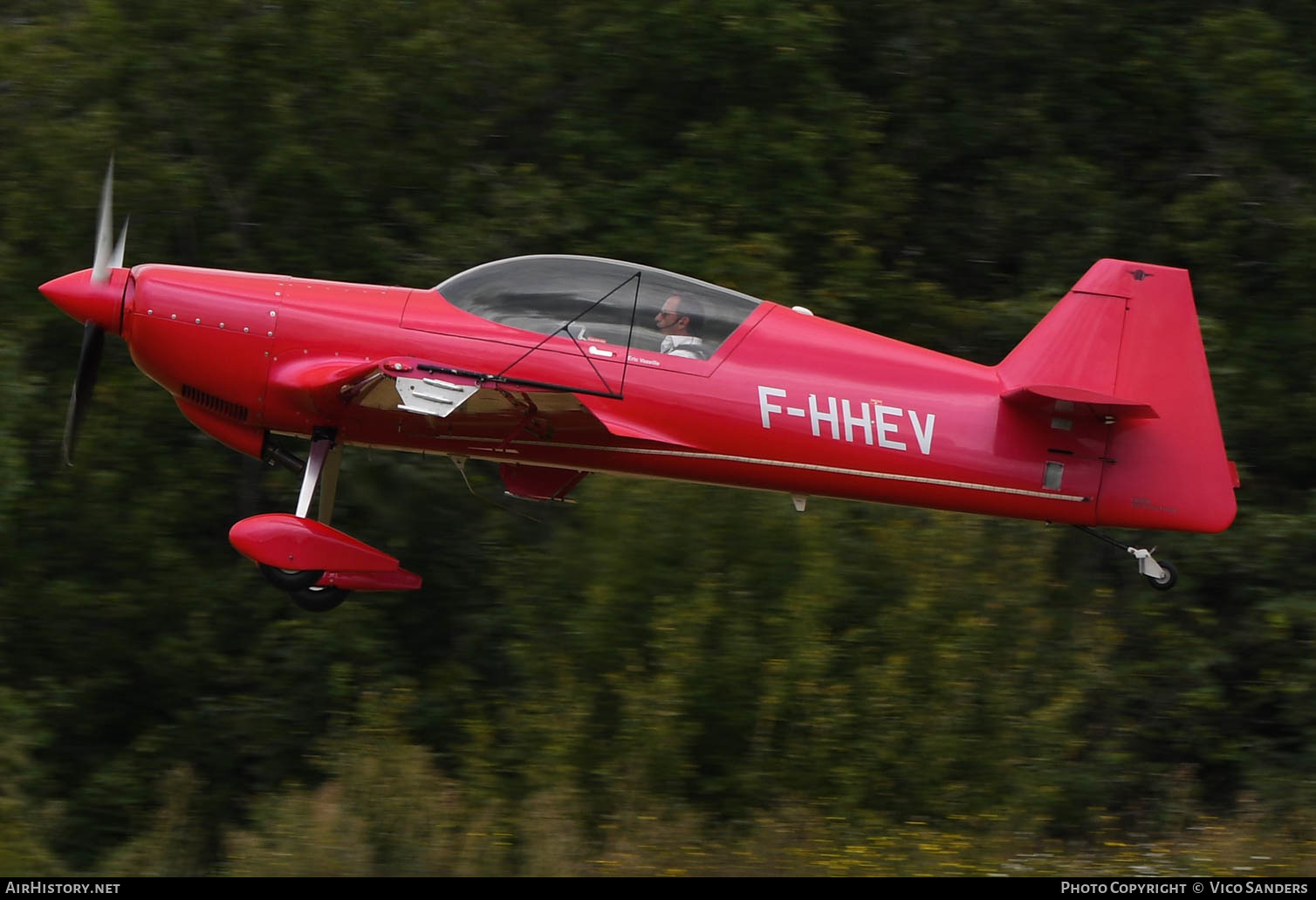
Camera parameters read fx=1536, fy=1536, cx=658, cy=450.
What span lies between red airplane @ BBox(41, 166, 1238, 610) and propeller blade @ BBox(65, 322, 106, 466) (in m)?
0.30

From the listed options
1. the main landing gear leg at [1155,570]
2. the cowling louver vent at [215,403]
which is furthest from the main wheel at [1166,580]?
the cowling louver vent at [215,403]

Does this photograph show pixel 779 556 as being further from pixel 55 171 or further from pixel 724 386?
pixel 55 171

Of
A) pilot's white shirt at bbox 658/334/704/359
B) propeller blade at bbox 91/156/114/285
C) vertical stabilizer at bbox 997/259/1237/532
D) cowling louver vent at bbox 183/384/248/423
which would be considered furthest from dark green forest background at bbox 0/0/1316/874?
propeller blade at bbox 91/156/114/285

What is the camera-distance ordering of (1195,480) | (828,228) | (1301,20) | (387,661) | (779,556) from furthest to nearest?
(1301,20) → (828,228) → (387,661) → (779,556) → (1195,480)

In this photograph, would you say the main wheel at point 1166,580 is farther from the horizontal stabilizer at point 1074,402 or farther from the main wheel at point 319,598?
the main wheel at point 319,598

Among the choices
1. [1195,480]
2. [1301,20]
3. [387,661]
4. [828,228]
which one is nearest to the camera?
[1195,480]

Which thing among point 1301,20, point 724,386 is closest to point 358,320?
point 724,386

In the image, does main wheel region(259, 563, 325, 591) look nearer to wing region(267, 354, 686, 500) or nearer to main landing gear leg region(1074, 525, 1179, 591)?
wing region(267, 354, 686, 500)

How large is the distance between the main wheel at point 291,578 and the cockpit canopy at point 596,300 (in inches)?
81.7

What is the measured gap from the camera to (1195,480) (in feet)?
31.7

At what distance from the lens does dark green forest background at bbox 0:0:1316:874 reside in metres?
12.1

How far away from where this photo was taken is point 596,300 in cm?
1002

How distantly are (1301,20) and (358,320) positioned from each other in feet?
42.1

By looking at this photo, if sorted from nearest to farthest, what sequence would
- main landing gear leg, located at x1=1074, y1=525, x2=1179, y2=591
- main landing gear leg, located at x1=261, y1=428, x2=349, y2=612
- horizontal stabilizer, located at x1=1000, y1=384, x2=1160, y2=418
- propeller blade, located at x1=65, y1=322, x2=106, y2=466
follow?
horizontal stabilizer, located at x1=1000, y1=384, x2=1160, y2=418
main landing gear leg, located at x1=1074, y1=525, x2=1179, y2=591
main landing gear leg, located at x1=261, y1=428, x2=349, y2=612
propeller blade, located at x1=65, y1=322, x2=106, y2=466
